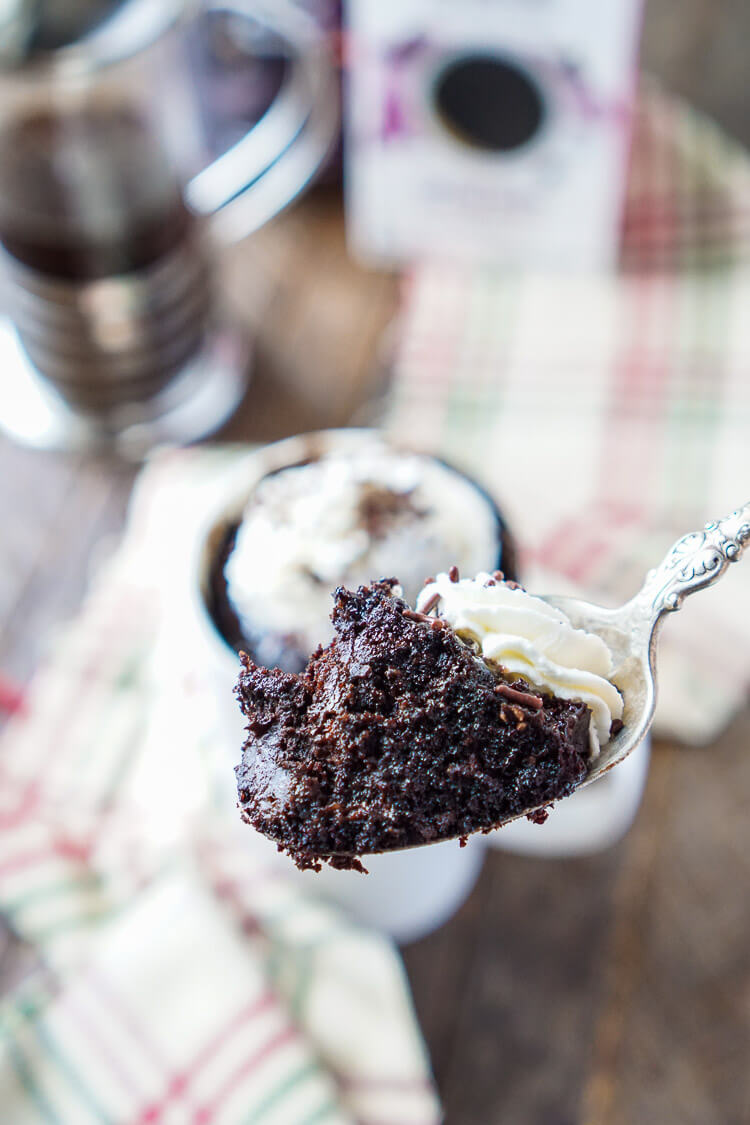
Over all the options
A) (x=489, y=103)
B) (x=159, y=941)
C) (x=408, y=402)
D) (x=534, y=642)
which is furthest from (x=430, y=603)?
(x=489, y=103)

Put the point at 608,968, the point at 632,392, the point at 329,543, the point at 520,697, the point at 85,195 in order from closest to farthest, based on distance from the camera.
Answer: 1. the point at 520,697
2. the point at 329,543
3. the point at 608,968
4. the point at 85,195
5. the point at 632,392

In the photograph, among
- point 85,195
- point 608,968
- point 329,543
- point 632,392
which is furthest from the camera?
point 632,392

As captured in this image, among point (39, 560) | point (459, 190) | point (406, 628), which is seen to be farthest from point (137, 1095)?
point (459, 190)

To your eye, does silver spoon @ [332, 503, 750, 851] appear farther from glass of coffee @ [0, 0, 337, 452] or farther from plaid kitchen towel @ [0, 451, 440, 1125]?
glass of coffee @ [0, 0, 337, 452]

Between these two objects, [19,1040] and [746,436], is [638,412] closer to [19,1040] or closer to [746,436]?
[746,436]

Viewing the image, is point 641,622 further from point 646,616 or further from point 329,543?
point 329,543

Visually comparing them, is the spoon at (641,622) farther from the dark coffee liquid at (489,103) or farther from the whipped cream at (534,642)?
the dark coffee liquid at (489,103)

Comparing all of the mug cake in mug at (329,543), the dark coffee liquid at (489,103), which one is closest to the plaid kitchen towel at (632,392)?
the dark coffee liquid at (489,103)

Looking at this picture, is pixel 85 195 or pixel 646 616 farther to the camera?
pixel 85 195

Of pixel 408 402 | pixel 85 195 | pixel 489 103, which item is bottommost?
pixel 408 402
